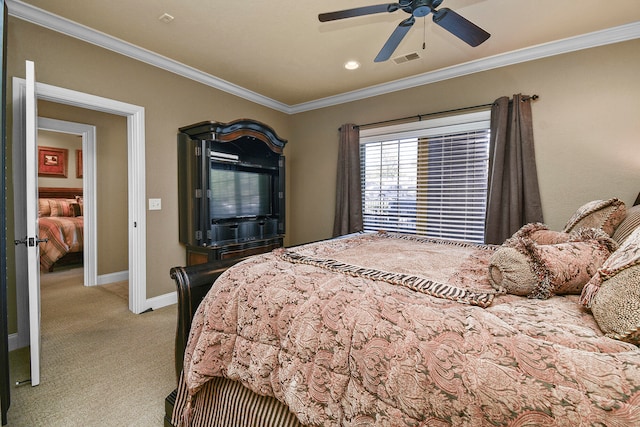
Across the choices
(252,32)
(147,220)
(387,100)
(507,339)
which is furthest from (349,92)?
(507,339)

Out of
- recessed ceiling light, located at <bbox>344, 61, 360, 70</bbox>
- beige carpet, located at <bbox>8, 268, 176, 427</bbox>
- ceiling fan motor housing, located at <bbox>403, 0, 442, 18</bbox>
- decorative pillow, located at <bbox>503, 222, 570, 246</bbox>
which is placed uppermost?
recessed ceiling light, located at <bbox>344, 61, 360, 70</bbox>

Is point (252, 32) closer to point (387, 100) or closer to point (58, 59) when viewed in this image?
point (58, 59)

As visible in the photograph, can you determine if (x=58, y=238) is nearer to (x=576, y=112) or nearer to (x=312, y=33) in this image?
(x=312, y=33)

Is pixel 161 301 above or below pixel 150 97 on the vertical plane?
below

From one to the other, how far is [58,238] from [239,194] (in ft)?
11.3

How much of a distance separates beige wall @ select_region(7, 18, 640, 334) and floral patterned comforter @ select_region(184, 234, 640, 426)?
2.21 meters

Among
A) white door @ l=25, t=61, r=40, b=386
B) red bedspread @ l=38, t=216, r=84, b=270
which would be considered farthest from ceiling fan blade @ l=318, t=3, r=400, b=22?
red bedspread @ l=38, t=216, r=84, b=270

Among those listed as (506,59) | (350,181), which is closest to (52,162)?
(350,181)

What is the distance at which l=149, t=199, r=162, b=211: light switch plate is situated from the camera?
3148mm

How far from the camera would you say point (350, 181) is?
409 cm

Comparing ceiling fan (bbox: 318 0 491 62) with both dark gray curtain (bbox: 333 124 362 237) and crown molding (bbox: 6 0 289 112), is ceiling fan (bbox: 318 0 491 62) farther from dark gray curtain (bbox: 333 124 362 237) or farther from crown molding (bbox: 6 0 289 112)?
crown molding (bbox: 6 0 289 112)

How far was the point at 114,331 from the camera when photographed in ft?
8.75

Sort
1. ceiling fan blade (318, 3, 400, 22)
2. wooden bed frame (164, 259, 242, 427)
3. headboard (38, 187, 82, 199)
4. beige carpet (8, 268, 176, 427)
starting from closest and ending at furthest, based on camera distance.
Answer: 1. wooden bed frame (164, 259, 242, 427)
2. beige carpet (8, 268, 176, 427)
3. ceiling fan blade (318, 3, 400, 22)
4. headboard (38, 187, 82, 199)

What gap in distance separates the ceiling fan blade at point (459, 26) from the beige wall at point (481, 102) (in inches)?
57.4
